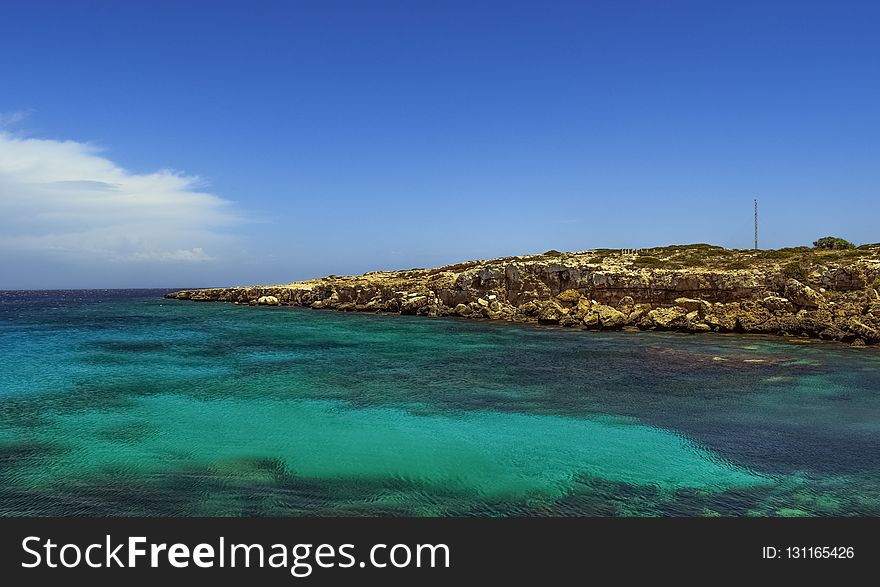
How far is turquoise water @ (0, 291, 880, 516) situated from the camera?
11602 millimetres

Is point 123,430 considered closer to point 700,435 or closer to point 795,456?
point 700,435

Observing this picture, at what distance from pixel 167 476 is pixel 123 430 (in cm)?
532

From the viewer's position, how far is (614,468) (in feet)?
44.6

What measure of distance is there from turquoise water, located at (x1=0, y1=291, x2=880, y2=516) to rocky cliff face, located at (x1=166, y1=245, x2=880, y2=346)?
739 cm

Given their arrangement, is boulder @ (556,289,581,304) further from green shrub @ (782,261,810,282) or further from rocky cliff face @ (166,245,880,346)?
green shrub @ (782,261,810,282)

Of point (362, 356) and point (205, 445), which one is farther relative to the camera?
point (362, 356)

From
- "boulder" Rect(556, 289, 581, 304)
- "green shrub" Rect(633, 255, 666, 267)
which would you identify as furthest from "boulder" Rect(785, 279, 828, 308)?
Result: "boulder" Rect(556, 289, 581, 304)

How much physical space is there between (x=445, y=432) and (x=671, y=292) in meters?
37.8

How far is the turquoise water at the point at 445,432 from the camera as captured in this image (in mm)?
11602

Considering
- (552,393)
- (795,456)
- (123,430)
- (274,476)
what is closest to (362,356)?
(552,393)

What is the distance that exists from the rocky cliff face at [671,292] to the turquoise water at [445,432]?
24.3 feet

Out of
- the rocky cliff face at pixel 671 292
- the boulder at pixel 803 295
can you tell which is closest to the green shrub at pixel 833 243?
the rocky cliff face at pixel 671 292

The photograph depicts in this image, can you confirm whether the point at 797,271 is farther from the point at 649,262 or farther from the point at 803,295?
the point at 649,262

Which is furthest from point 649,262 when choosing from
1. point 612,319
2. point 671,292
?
point 612,319
